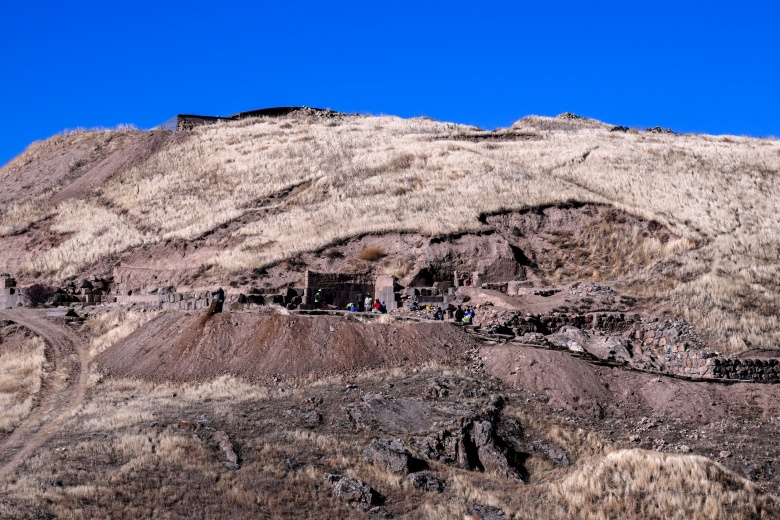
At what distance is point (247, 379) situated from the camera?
21.6m

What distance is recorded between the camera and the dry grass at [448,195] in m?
32.0

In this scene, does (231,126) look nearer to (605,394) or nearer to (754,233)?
(754,233)

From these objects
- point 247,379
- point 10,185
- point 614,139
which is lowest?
point 247,379

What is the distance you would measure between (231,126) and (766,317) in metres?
41.3

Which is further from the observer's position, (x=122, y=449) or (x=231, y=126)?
(x=231, y=126)

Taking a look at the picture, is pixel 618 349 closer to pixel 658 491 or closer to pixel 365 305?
pixel 365 305

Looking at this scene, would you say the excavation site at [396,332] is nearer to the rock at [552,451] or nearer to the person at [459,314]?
the rock at [552,451]

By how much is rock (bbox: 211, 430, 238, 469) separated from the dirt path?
3368 mm

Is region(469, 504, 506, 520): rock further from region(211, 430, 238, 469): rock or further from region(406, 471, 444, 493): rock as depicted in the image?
region(211, 430, 238, 469): rock

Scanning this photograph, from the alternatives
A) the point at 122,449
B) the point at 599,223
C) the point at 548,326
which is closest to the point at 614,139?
the point at 599,223

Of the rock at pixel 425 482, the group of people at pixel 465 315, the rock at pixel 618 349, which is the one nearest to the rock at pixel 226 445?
the rock at pixel 425 482

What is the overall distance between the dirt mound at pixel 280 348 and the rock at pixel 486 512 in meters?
7.48

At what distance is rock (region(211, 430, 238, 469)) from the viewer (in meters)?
16.0

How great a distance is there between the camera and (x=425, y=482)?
51.5ft
